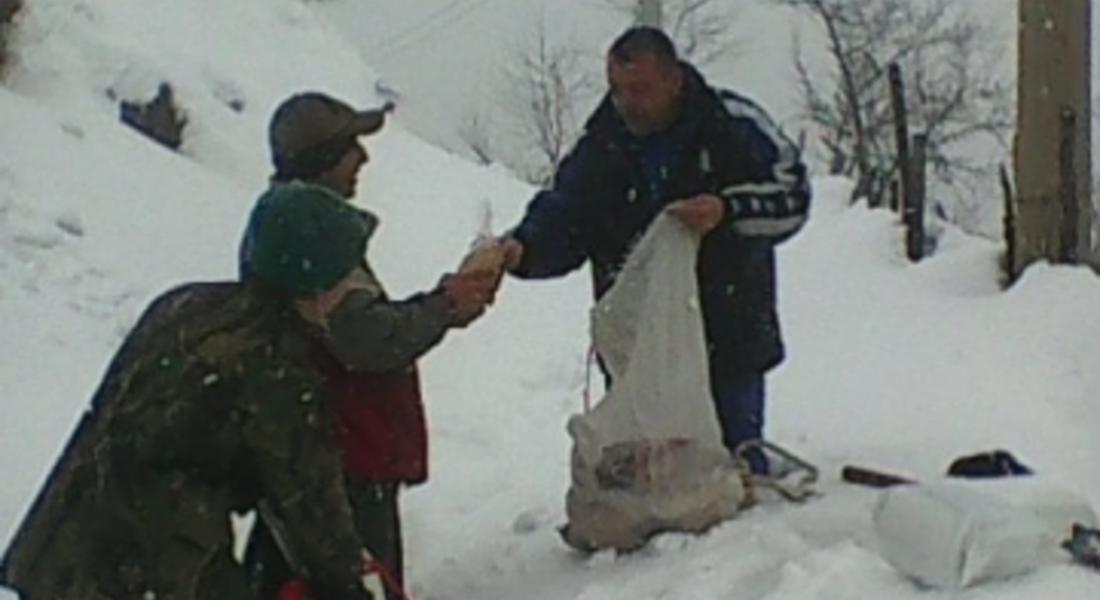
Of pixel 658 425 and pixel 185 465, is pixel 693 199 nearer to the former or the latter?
pixel 658 425

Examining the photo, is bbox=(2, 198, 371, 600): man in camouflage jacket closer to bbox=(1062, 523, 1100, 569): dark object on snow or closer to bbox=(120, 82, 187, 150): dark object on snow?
bbox=(1062, 523, 1100, 569): dark object on snow

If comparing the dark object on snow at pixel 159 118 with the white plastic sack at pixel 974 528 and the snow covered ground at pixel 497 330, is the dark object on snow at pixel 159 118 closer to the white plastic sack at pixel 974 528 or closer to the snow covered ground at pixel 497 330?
the snow covered ground at pixel 497 330

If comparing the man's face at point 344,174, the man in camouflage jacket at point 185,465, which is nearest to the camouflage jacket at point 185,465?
the man in camouflage jacket at point 185,465

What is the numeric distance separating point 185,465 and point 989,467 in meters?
2.73

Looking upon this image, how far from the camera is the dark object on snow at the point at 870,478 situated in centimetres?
682

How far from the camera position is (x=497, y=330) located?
1246 centimetres

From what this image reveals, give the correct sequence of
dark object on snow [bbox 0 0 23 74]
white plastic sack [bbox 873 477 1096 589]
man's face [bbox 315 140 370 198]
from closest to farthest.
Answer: white plastic sack [bbox 873 477 1096 589]
man's face [bbox 315 140 370 198]
dark object on snow [bbox 0 0 23 74]

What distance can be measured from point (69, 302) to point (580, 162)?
4.87 meters

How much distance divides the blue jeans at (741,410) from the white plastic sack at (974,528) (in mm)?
1322

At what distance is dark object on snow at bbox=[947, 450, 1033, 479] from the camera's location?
633 cm

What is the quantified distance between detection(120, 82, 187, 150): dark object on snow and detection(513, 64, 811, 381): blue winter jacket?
339 inches

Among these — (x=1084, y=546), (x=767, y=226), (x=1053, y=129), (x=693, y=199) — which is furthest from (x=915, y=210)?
(x=1084, y=546)

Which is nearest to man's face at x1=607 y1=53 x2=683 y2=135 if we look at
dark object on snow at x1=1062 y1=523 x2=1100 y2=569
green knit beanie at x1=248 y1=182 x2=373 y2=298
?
dark object on snow at x1=1062 y1=523 x2=1100 y2=569

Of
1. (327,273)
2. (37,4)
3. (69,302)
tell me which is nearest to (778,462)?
(327,273)
